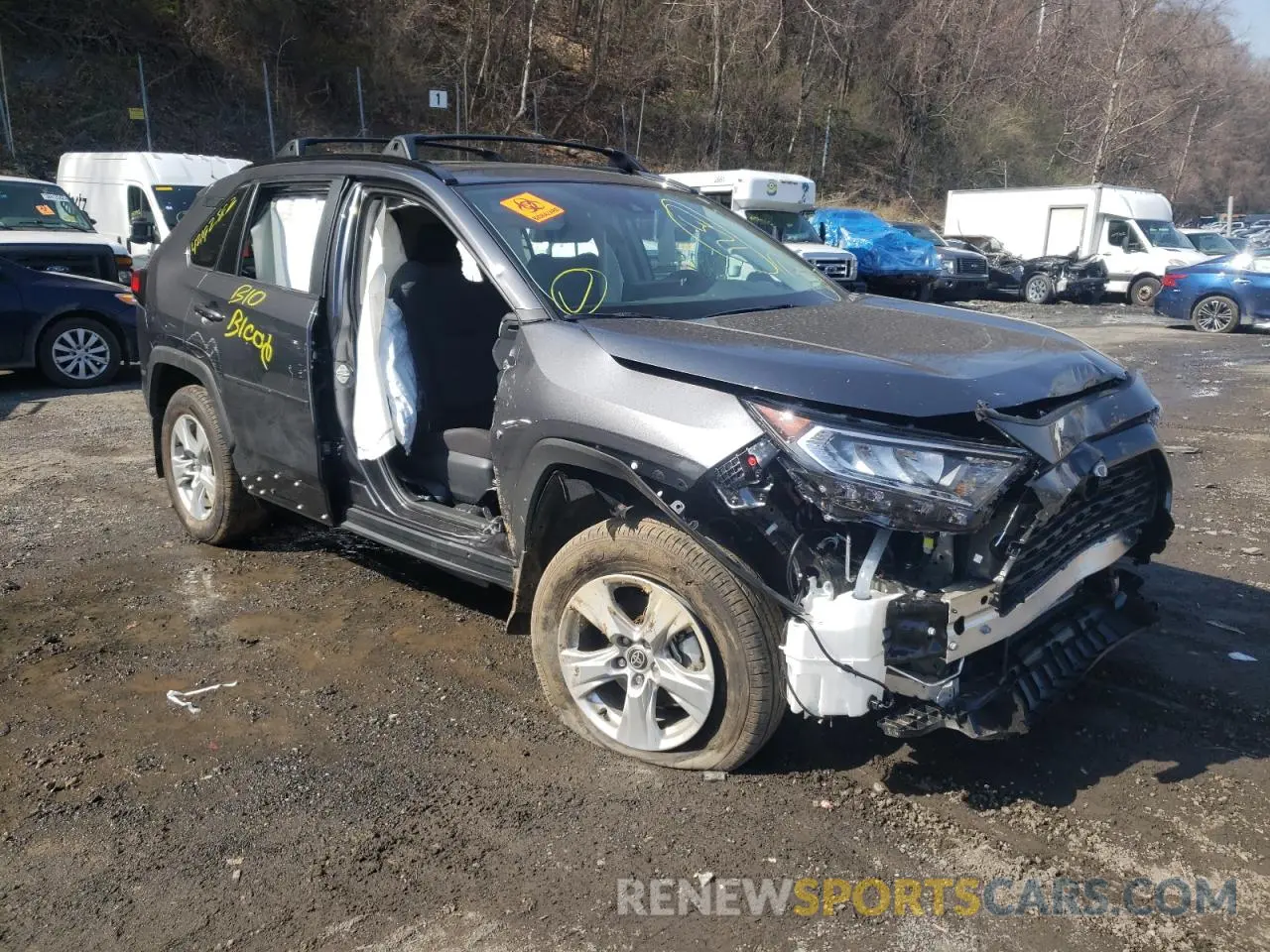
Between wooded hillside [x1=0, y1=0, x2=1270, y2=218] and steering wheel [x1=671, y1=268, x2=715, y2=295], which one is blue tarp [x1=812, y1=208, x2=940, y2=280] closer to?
wooded hillside [x1=0, y1=0, x2=1270, y2=218]

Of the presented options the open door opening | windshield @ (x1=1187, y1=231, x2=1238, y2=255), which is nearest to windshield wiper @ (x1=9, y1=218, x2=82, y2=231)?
the open door opening

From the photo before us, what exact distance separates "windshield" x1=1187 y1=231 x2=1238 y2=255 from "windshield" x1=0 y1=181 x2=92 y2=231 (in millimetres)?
21760

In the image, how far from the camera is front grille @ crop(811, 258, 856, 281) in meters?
19.3

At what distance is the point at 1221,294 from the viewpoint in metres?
16.5

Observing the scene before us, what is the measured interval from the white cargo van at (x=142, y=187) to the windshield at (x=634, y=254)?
38.8 ft

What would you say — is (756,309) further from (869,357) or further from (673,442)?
(673,442)

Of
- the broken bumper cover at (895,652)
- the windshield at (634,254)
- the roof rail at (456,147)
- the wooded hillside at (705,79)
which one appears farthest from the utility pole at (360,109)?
the broken bumper cover at (895,652)

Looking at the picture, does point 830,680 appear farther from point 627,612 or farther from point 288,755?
point 288,755

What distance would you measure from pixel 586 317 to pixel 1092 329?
1646 cm

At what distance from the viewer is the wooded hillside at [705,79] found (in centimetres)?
2600

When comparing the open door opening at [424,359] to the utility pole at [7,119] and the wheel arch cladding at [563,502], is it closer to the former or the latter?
the wheel arch cladding at [563,502]

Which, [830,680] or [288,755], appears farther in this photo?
[288,755]

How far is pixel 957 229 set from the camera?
2770 cm

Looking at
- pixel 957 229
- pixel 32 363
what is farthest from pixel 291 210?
pixel 957 229
